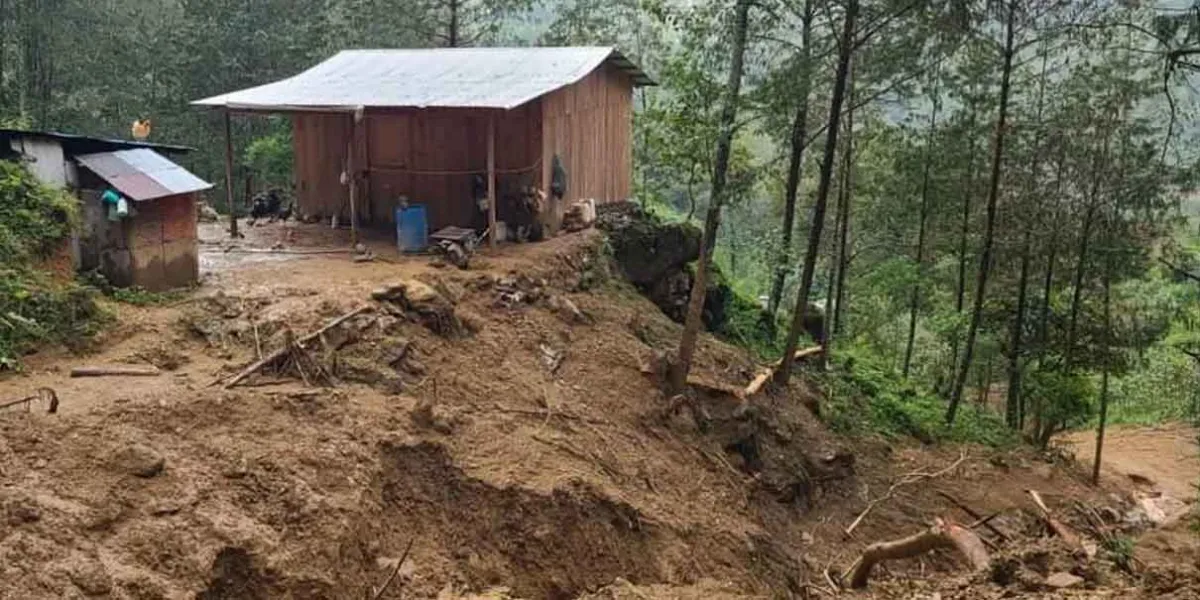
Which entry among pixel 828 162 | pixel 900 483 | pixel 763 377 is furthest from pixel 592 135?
pixel 900 483

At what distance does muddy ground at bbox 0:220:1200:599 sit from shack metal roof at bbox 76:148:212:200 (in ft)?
4.25

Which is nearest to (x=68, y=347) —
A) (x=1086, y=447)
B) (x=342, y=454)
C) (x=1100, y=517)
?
(x=342, y=454)

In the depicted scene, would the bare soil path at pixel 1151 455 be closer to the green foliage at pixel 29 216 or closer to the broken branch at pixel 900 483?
the broken branch at pixel 900 483

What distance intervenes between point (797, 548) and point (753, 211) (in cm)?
2872

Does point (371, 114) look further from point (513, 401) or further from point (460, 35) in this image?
point (460, 35)

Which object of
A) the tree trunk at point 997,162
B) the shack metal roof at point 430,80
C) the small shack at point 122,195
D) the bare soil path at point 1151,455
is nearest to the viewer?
the small shack at point 122,195

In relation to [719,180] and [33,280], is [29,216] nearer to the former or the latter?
[33,280]

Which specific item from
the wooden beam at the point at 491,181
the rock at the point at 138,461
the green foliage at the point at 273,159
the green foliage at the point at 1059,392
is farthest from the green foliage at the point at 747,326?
the rock at the point at 138,461

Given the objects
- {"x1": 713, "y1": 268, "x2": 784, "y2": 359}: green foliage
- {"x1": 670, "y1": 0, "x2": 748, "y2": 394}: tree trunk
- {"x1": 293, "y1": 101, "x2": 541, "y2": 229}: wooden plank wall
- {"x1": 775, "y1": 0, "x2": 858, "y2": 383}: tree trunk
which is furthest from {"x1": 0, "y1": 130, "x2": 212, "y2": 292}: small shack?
{"x1": 713, "y1": 268, "x2": 784, "y2": 359}: green foliage

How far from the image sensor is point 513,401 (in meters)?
11.0

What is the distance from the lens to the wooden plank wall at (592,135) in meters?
16.6

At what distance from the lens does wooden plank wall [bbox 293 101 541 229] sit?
16.1 m

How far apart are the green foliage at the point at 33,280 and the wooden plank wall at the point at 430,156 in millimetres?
5826

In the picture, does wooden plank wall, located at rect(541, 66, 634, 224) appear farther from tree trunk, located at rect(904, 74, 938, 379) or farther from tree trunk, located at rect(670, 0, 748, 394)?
tree trunk, located at rect(904, 74, 938, 379)
